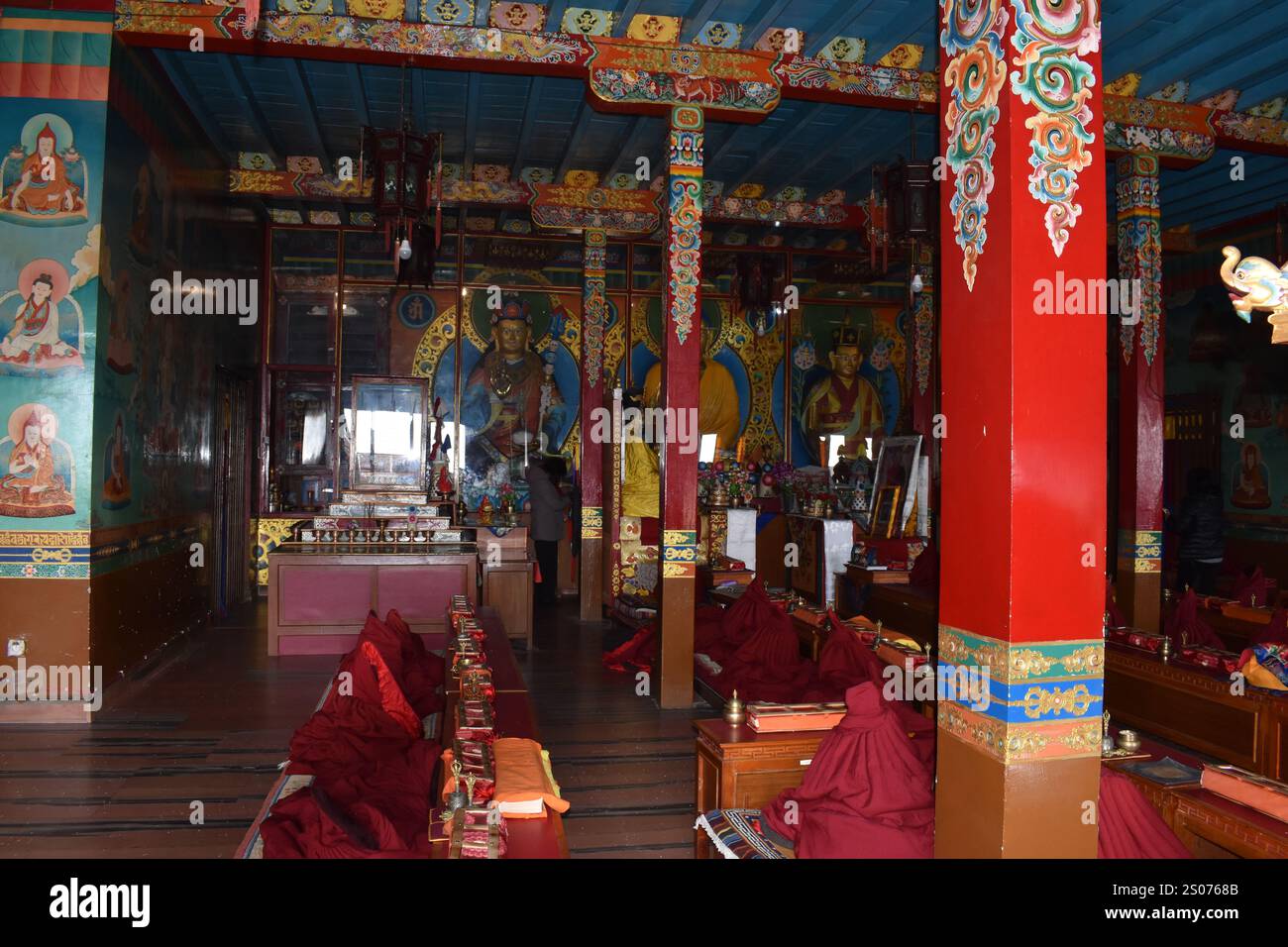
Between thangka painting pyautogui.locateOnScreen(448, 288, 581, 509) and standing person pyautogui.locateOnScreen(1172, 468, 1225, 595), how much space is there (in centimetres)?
753

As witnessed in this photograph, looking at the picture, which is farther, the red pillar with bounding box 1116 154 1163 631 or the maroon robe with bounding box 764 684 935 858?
the red pillar with bounding box 1116 154 1163 631

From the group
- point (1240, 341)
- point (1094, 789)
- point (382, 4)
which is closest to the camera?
point (1094, 789)

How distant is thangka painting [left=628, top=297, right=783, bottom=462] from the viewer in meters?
13.5

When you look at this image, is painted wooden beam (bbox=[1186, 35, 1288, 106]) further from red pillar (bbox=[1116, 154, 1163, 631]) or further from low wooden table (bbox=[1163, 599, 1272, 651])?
low wooden table (bbox=[1163, 599, 1272, 651])

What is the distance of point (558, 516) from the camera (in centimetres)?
1062

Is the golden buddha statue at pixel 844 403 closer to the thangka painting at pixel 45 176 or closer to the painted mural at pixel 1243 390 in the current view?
the painted mural at pixel 1243 390

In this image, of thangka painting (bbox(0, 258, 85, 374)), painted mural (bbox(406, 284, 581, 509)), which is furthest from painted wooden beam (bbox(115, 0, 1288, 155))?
painted mural (bbox(406, 284, 581, 509))

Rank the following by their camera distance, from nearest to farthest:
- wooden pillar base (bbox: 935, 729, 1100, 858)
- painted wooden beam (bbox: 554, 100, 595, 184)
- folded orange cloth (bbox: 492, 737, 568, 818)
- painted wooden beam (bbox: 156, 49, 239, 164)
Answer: wooden pillar base (bbox: 935, 729, 1100, 858) < folded orange cloth (bbox: 492, 737, 568, 818) < painted wooden beam (bbox: 156, 49, 239, 164) < painted wooden beam (bbox: 554, 100, 595, 184)

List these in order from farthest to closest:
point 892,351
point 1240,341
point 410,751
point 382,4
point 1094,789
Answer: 1. point 892,351
2. point 1240,341
3. point 382,4
4. point 410,751
5. point 1094,789

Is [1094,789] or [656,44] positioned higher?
[656,44]

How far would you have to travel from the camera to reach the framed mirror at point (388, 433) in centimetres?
1201

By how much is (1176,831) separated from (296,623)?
6798mm
